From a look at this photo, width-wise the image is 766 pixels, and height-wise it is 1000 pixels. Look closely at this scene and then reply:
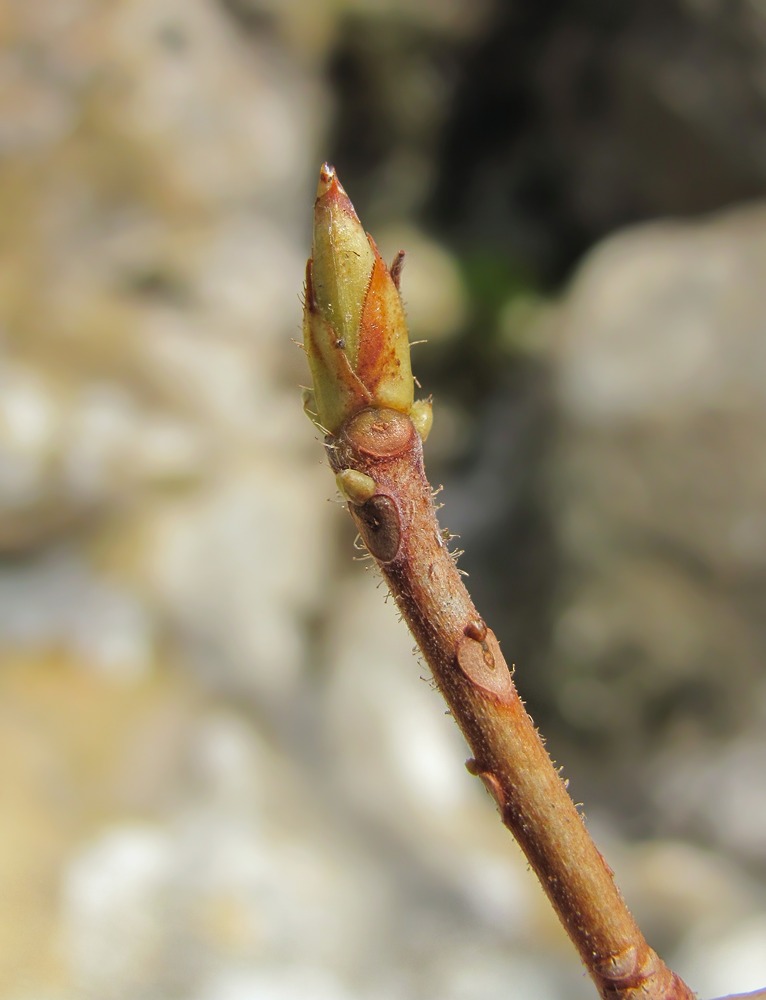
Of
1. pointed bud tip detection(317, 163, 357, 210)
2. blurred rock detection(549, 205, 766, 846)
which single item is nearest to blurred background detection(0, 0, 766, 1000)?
blurred rock detection(549, 205, 766, 846)

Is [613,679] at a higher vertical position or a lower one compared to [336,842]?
higher

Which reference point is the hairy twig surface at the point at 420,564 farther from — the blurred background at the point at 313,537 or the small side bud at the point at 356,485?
the blurred background at the point at 313,537

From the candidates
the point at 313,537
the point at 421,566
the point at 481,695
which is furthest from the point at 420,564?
the point at 313,537

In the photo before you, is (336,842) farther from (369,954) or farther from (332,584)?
(332,584)

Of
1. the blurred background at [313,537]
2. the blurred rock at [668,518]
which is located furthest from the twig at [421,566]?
the blurred rock at [668,518]

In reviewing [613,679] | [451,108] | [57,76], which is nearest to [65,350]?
[57,76]
